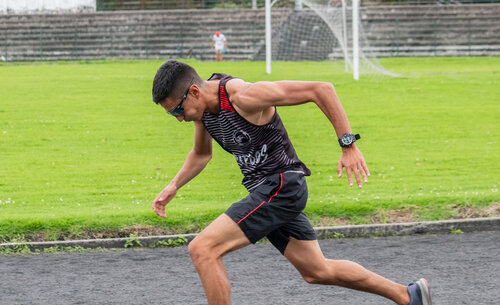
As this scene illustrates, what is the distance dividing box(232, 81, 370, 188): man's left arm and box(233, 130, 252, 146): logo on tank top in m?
0.17

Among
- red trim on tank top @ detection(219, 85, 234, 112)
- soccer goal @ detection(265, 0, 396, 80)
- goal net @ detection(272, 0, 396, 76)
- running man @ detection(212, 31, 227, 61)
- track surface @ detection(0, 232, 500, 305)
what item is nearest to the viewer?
red trim on tank top @ detection(219, 85, 234, 112)

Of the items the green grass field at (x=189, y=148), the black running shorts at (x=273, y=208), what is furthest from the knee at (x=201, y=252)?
the green grass field at (x=189, y=148)

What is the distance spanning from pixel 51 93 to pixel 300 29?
32.8 feet

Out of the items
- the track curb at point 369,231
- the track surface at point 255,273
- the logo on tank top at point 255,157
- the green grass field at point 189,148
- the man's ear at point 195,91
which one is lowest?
the green grass field at point 189,148

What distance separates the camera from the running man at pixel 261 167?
4582 mm

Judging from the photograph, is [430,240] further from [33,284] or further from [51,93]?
[51,93]

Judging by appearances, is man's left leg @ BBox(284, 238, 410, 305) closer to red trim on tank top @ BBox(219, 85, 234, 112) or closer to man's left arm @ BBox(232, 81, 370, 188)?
man's left arm @ BBox(232, 81, 370, 188)

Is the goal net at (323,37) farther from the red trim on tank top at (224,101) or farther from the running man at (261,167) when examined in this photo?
the red trim on tank top at (224,101)

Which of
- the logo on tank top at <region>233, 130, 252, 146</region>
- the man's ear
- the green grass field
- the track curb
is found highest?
the man's ear

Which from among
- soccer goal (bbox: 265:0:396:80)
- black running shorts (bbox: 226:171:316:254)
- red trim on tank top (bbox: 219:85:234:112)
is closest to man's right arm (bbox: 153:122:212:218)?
black running shorts (bbox: 226:171:316:254)

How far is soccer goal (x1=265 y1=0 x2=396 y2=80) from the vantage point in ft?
76.2

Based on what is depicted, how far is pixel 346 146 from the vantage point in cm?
460

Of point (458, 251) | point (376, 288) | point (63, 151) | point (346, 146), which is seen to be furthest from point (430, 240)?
point (63, 151)

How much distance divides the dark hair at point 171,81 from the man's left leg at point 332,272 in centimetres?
A: 113
